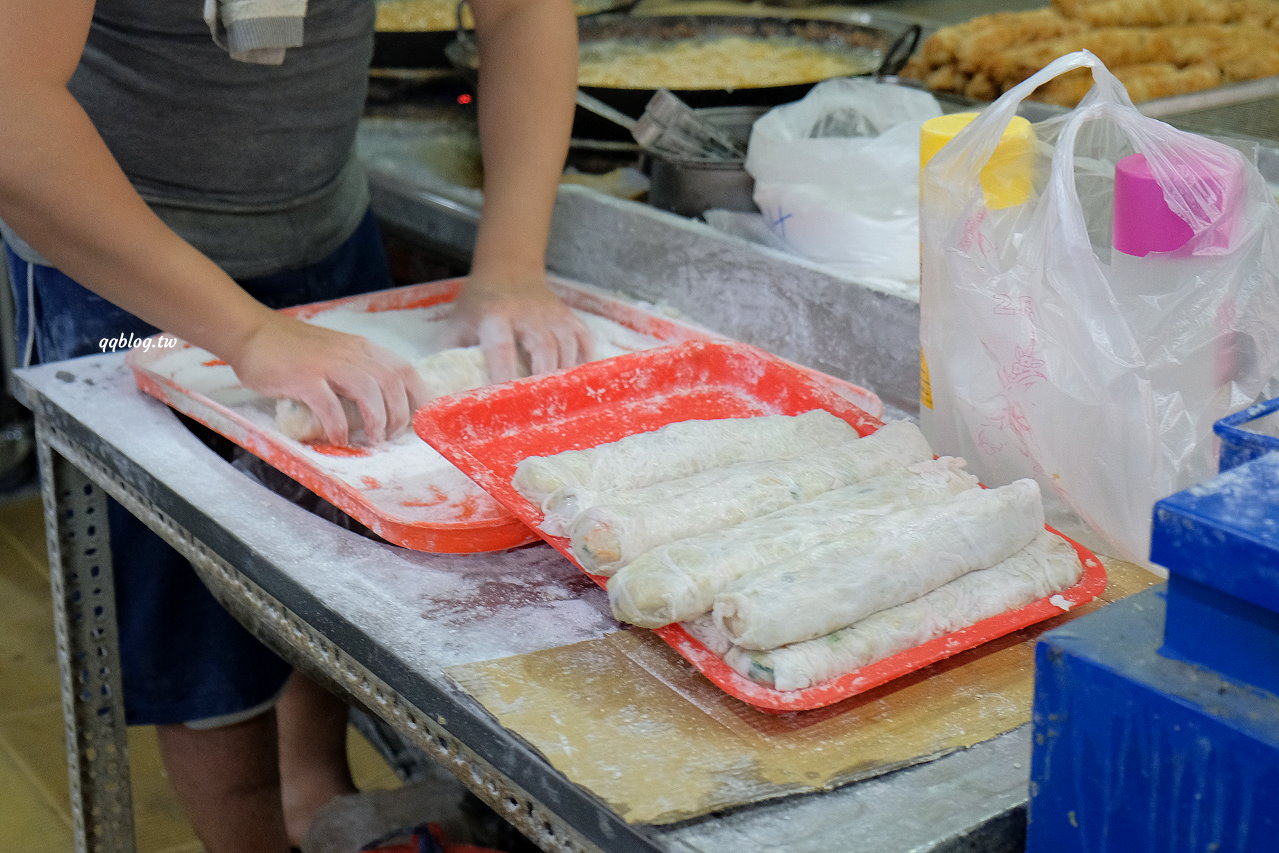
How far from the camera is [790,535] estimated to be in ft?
3.04

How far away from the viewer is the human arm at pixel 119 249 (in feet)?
3.89

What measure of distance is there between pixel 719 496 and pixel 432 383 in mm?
455

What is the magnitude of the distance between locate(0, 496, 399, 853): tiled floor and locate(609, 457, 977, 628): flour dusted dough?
167 cm

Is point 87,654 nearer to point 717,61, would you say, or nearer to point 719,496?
point 719,496

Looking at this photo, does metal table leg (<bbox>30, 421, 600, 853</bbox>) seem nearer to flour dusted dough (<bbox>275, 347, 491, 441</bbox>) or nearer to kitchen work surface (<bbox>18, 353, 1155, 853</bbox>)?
kitchen work surface (<bbox>18, 353, 1155, 853</bbox>)

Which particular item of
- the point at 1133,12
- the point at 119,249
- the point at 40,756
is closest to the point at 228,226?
the point at 119,249

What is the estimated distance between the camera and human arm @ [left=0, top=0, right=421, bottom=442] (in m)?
1.19

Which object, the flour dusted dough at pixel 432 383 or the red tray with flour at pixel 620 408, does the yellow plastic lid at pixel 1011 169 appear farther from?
the flour dusted dough at pixel 432 383

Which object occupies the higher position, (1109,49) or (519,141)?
(1109,49)

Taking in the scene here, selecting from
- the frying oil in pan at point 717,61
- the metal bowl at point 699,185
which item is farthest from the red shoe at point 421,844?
the frying oil in pan at point 717,61

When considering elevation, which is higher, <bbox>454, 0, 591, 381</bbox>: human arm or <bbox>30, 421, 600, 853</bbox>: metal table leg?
<bbox>454, 0, 591, 381</bbox>: human arm

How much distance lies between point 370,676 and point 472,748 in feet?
0.49

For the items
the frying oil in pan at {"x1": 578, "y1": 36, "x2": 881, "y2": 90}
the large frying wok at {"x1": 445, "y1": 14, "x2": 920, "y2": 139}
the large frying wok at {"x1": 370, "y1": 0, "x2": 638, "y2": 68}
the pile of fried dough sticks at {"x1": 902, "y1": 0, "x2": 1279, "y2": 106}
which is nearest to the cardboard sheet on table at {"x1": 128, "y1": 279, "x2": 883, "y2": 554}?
the large frying wok at {"x1": 445, "y1": 14, "x2": 920, "y2": 139}

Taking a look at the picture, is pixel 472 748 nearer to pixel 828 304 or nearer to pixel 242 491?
pixel 242 491
